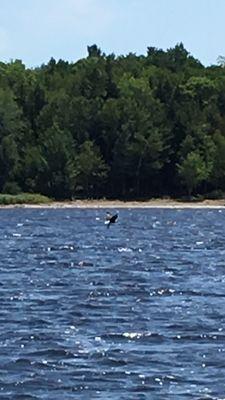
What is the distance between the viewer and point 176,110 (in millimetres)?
149125

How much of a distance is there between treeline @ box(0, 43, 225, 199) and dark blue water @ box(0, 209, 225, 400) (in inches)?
2998

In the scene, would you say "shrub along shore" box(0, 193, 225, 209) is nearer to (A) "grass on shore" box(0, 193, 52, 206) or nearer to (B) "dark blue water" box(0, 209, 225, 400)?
(A) "grass on shore" box(0, 193, 52, 206)

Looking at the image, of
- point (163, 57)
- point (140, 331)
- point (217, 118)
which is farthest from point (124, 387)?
point (163, 57)

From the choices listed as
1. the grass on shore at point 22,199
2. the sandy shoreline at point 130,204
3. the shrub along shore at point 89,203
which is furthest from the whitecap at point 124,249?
the grass on shore at point 22,199

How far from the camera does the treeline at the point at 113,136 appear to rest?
142m

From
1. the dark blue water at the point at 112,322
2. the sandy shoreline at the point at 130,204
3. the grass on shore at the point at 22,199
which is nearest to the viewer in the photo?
the dark blue water at the point at 112,322

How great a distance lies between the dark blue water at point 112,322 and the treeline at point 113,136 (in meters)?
76.2

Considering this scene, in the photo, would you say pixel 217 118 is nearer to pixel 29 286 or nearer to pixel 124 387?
pixel 29 286

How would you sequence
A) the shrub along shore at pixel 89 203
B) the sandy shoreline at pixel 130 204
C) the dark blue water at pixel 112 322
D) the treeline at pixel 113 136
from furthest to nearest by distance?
the treeline at pixel 113 136
the shrub along shore at pixel 89 203
the sandy shoreline at pixel 130 204
the dark blue water at pixel 112 322

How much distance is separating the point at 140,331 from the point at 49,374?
5.42 meters

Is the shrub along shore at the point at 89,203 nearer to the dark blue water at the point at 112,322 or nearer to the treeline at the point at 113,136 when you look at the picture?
the treeline at the point at 113,136

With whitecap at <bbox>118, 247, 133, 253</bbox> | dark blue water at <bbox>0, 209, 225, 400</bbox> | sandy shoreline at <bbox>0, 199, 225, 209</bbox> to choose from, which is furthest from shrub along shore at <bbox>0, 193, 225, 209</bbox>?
dark blue water at <bbox>0, 209, 225, 400</bbox>

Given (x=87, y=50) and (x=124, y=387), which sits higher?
(x=87, y=50)

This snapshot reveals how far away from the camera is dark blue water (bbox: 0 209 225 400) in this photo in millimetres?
24906
